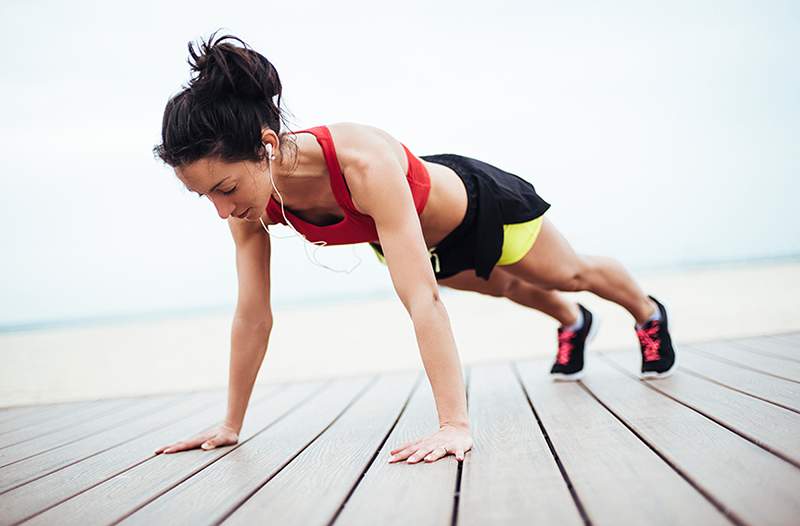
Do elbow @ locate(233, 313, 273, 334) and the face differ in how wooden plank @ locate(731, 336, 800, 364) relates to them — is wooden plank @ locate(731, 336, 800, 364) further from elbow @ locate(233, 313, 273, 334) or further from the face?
the face

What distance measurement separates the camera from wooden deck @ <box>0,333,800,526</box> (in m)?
1.14

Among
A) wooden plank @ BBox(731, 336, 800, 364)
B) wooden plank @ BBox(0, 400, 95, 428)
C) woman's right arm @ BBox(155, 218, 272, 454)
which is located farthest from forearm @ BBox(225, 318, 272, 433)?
wooden plank @ BBox(731, 336, 800, 364)

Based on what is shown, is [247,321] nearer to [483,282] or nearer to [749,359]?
[483,282]

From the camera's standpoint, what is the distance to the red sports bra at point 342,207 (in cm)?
188

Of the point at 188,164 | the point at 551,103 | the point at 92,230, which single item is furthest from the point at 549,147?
Result: the point at 188,164

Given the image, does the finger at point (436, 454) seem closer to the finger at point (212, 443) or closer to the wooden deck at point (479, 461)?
the wooden deck at point (479, 461)

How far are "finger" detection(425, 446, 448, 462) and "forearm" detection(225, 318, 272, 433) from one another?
0.73 metres

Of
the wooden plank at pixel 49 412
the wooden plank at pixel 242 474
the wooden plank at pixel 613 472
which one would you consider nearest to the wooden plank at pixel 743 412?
the wooden plank at pixel 613 472

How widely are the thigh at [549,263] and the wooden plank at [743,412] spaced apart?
0.43 metres

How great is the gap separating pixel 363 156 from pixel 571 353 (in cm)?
133

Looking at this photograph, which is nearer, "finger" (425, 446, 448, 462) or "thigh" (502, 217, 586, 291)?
"finger" (425, 446, 448, 462)

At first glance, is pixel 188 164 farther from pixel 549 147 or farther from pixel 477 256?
pixel 549 147

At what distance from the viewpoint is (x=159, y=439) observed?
2311mm

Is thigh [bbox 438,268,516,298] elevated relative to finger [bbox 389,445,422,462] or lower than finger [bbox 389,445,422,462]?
elevated
